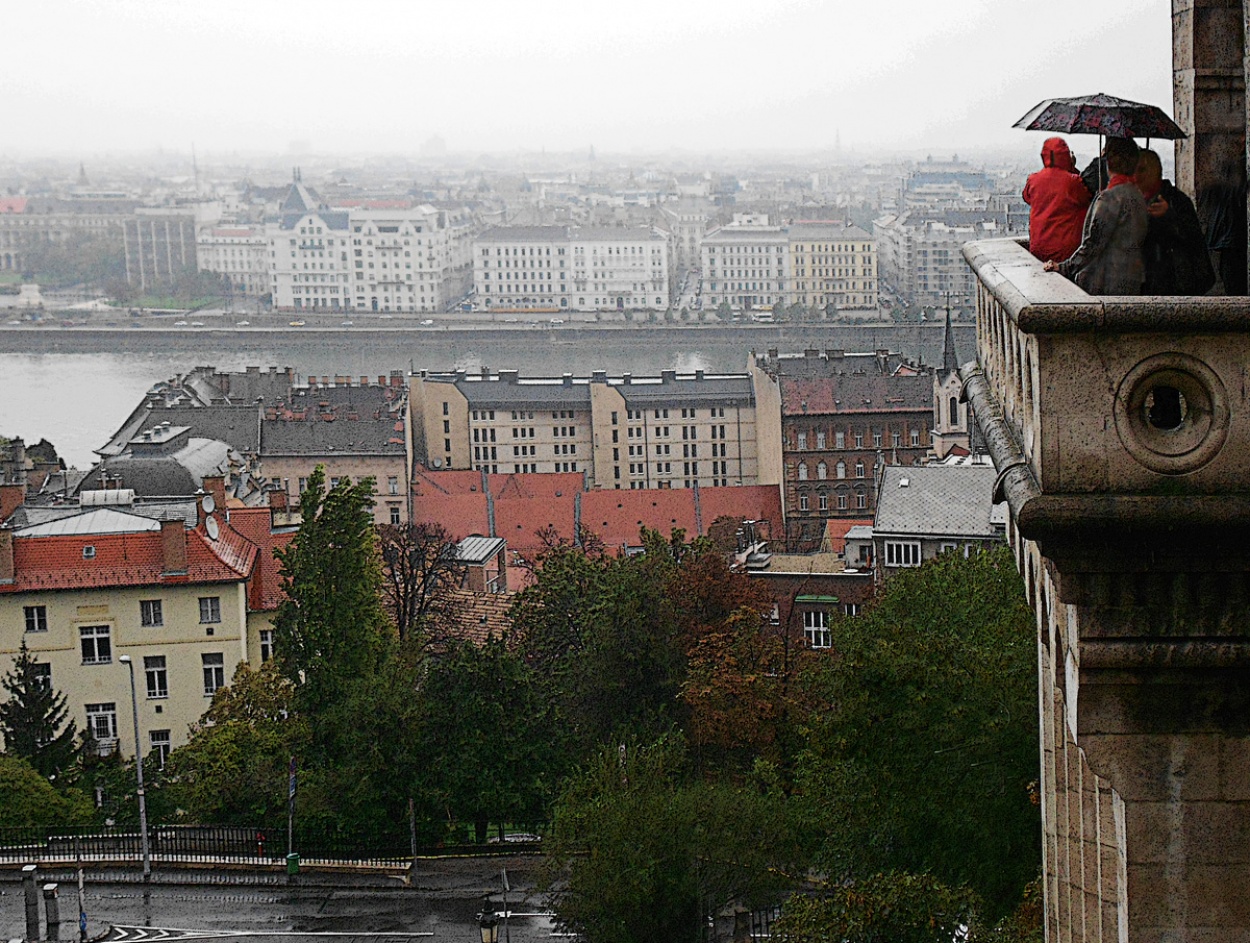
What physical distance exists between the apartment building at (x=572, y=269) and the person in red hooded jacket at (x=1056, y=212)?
102346 millimetres

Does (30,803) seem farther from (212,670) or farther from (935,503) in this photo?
(935,503)

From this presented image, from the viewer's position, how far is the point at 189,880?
15070 mm

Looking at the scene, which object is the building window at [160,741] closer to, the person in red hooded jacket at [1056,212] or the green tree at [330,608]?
the green tree at [330,608]

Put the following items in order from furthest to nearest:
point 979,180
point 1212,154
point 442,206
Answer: point 442,206 < point 979,180 < point 1212,154

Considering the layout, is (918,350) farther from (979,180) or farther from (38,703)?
(38,703)

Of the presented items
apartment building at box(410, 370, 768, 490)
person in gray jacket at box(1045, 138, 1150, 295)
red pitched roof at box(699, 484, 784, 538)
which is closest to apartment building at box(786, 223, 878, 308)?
apartment building at box(410, 370, 768, 490)

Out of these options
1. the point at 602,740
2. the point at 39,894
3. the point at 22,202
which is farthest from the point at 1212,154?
the point at 22,202

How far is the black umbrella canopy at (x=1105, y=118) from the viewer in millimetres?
3977

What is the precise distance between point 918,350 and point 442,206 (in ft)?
232

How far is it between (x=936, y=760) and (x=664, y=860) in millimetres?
2045

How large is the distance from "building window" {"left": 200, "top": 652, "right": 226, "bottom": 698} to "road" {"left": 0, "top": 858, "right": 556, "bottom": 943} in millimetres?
5483

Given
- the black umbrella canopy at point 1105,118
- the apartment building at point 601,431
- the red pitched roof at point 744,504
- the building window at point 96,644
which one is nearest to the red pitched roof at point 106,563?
the building window at point 96,644

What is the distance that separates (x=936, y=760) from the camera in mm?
11031

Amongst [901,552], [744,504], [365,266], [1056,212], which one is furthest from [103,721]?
[365,266]
